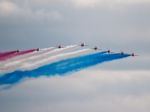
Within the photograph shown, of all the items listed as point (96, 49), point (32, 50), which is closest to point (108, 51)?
point (96, 49)

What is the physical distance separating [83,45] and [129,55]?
7403 mm

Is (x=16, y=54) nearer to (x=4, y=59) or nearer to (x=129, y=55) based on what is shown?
(x=4, y=59)

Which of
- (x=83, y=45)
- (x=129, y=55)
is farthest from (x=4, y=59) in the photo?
(x=129, y=55)

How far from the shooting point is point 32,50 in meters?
98.9

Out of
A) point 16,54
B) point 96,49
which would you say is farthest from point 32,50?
point 96,49

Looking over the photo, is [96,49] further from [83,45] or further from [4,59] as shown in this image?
[4,59]

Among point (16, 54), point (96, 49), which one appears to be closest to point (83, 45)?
point (96, 49)

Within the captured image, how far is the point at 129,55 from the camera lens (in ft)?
326

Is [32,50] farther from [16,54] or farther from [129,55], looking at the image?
[129,55]

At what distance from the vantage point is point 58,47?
98.4 meters

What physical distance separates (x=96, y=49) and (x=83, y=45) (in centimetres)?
299

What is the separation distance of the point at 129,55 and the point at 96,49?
490 centimetres

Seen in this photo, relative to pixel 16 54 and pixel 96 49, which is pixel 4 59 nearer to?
pixel 16 54

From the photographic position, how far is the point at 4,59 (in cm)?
9750
